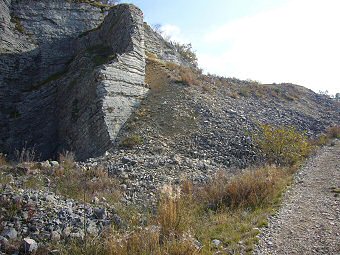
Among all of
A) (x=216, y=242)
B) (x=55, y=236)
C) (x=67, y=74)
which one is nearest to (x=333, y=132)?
(x=67, y=74)

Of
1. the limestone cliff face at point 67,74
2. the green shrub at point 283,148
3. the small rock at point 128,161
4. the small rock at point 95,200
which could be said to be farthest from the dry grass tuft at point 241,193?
the limestone cliff face at point 67,74

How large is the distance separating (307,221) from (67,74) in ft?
56.4

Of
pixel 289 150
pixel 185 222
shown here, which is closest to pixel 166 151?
pixel 289 150

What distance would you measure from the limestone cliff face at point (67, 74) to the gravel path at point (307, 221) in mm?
7859

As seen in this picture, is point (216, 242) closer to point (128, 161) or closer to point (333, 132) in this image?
point (128, 161)

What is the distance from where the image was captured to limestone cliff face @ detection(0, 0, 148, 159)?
16.1 metres

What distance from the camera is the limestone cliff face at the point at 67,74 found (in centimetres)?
1614

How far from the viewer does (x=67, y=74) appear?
2114cm

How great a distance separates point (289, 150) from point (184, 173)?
17.8ft

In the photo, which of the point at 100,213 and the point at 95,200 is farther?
the point at 95,200

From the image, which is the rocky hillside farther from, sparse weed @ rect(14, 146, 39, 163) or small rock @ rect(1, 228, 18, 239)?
small rock @ rect(1, 228, 18, 239)

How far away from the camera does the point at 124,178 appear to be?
10.4 metres

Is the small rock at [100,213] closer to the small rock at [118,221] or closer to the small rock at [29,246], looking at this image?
the small rock at [118,221]

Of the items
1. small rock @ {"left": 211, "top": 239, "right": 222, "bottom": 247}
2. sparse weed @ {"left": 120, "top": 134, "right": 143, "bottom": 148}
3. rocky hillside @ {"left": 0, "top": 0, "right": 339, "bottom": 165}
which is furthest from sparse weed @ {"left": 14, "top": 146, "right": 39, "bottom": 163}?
small rock @ {"left": 211, "top": 239, "right": 222, "bottom": 247}
